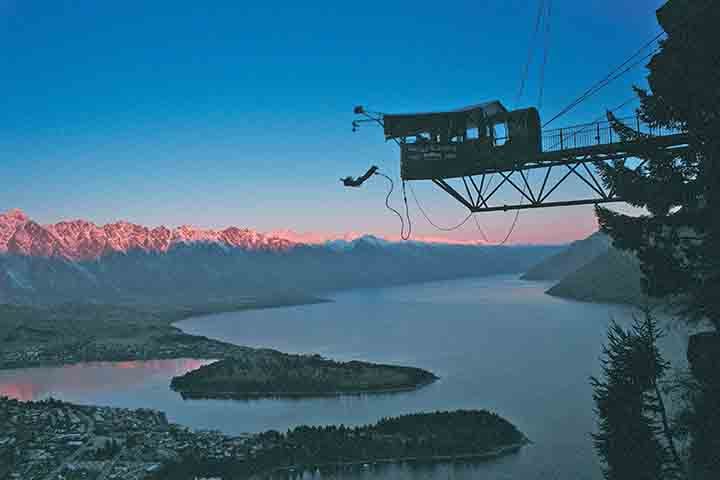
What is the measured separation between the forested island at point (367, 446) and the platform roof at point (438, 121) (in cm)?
3323

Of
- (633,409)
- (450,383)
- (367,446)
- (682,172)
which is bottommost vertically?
(367,446)

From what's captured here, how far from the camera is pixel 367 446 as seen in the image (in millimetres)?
50750

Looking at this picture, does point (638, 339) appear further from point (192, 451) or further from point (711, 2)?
point (192, 451)

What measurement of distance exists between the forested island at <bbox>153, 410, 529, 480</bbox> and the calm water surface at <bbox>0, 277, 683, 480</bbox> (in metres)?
1.98

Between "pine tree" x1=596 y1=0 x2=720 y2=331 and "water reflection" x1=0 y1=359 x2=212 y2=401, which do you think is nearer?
"pine tree" x1=596 y1=0 x2=720 y2=331

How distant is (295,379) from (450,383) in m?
21.2

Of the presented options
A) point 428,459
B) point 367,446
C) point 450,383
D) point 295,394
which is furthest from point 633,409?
point 295,394

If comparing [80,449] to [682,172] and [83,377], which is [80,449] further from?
[83,377]

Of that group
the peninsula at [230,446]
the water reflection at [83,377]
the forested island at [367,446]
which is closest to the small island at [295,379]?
the water reflection at [83,377]

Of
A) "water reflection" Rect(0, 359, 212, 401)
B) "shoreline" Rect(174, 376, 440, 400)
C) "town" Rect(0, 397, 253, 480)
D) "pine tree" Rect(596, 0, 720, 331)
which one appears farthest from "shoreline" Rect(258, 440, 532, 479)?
"water reflection" Rect(0, 359, 212, 401)

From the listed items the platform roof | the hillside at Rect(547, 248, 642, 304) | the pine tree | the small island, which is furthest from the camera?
the hillside at Rect(547, 248, 642, 304)

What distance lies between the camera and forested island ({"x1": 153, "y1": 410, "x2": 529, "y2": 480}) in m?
46.8

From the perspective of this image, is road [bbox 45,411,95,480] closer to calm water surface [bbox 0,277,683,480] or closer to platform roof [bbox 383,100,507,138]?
calm water surface [bbox 0,277,683,480]

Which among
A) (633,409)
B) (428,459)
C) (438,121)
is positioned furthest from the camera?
(428,459)
